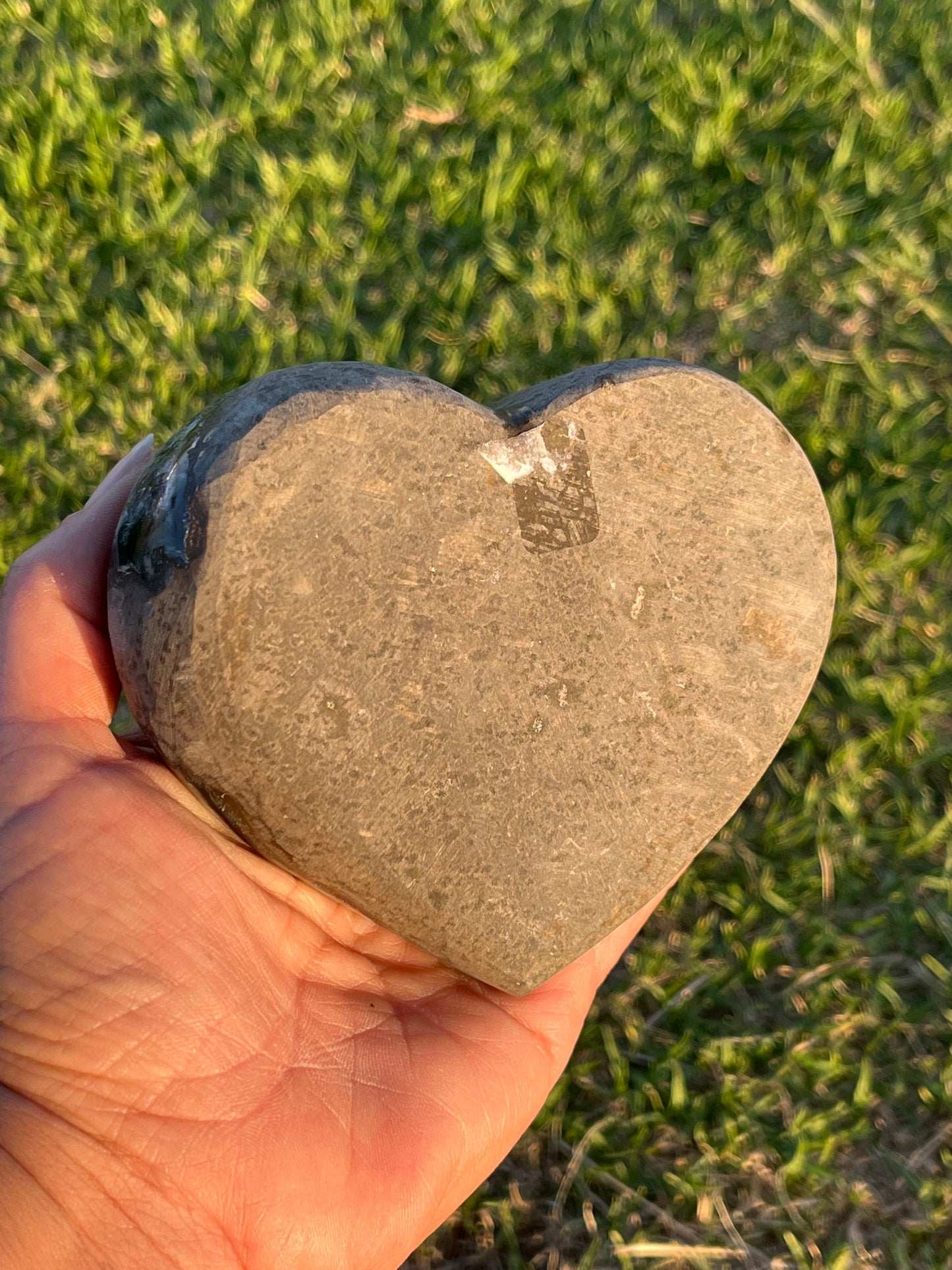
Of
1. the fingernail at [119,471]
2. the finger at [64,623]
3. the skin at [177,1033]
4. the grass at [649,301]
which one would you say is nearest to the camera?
the skin at [177,1033]

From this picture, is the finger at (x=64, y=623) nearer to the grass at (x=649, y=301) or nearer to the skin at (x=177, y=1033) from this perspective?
the skin at (x=177, y=1033)

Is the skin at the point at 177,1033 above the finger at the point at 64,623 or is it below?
below

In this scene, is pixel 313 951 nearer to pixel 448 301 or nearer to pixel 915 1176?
pixel 915 1176

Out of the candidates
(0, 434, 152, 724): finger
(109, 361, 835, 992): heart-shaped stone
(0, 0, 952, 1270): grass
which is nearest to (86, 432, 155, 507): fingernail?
(0, 434, 152, 724): finger

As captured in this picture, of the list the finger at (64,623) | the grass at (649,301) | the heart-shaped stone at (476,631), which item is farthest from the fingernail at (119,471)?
the grass at (649,301)

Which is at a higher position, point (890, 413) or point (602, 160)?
point (602, 160)

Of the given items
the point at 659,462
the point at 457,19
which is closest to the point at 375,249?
the point at 457,19
